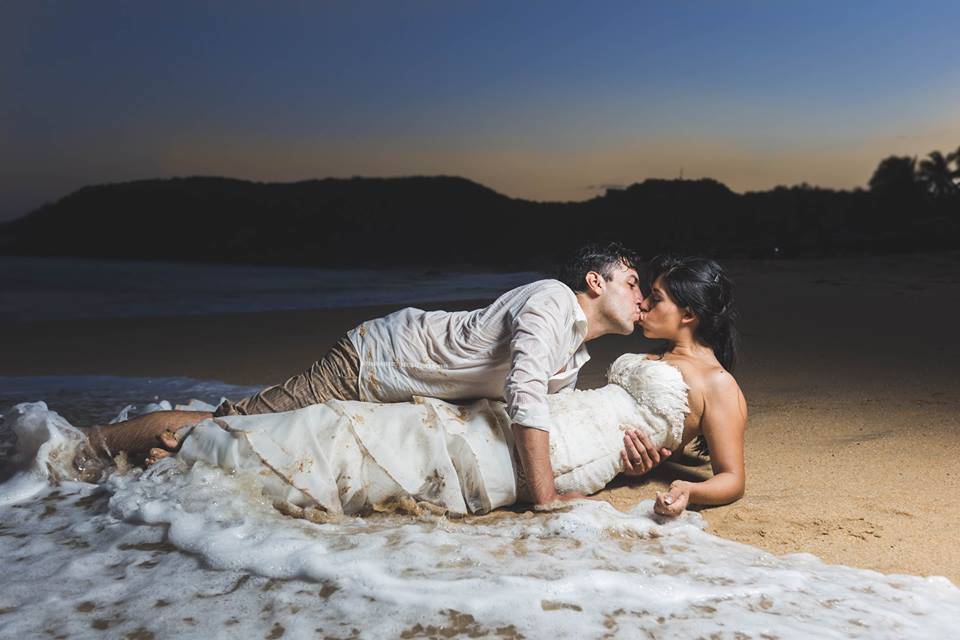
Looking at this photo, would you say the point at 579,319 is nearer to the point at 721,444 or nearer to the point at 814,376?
the point at 721,444

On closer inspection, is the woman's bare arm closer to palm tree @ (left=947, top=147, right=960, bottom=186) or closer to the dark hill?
the dark hill

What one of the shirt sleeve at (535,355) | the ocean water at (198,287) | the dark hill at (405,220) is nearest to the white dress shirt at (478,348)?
the shirt sleeve at (535,355)

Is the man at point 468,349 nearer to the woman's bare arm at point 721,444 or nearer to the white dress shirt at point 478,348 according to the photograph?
the white dress shirt at point 478,348

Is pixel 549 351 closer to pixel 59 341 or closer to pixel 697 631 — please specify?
pixel 697 631

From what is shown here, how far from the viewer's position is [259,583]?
2.02m

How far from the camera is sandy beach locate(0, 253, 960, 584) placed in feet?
8.06

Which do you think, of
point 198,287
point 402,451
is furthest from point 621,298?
point 198,287

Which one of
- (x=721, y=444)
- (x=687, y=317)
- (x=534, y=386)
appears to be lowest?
(x=721, y=444)

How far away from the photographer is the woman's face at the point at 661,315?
9.62 ft

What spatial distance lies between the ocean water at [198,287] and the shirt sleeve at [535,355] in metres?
7.35

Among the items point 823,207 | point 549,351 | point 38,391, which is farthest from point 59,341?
point 823,207

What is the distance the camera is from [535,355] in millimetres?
2490

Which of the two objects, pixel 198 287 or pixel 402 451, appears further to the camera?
pixel 198 287

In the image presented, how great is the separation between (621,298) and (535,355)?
53cm
